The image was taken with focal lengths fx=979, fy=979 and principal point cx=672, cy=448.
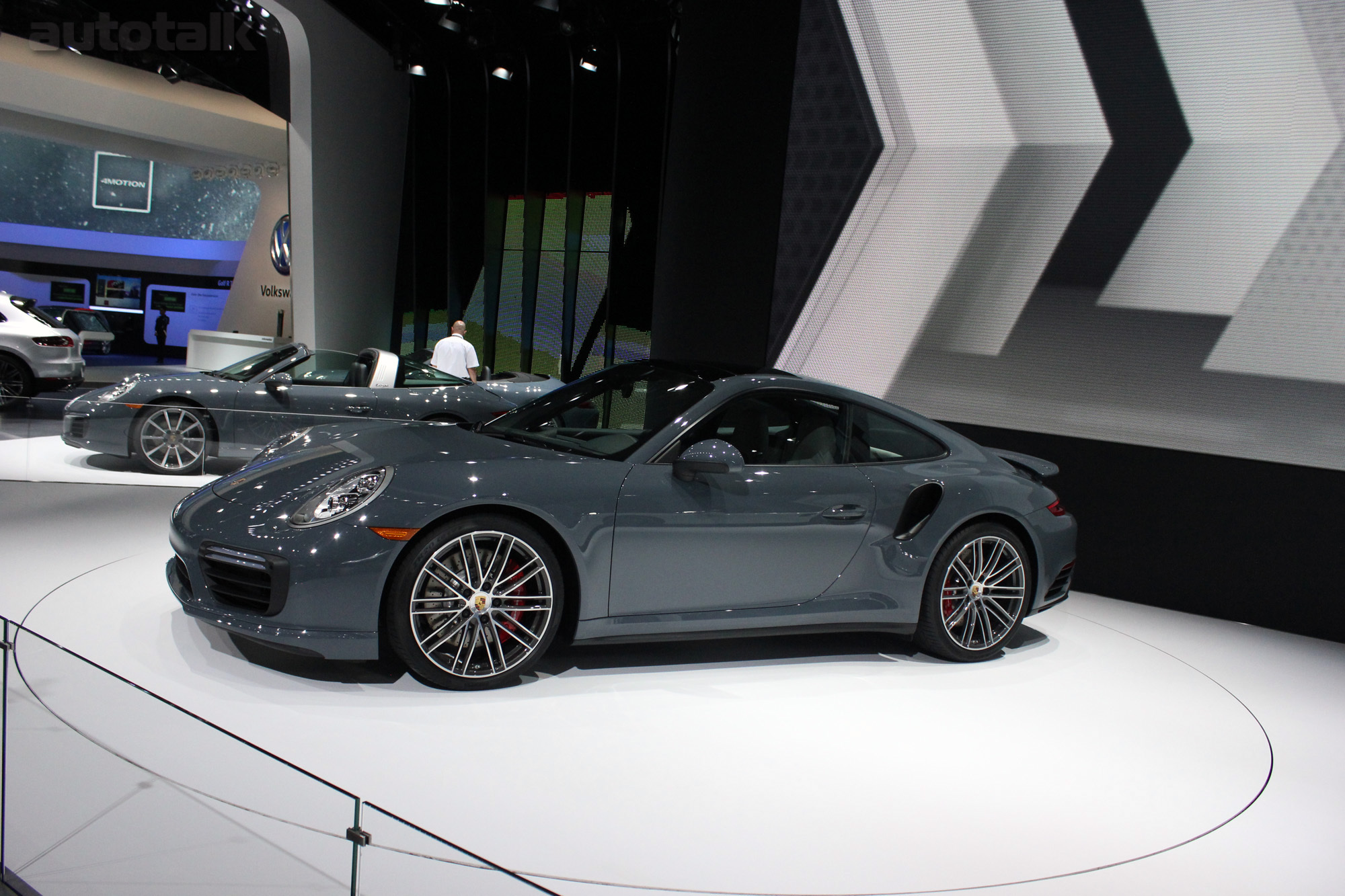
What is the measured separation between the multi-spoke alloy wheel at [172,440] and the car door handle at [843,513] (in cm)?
504

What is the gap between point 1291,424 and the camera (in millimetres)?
5332

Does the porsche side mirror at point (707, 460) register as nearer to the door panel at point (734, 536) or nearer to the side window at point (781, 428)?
the door panel at point (734, 536)

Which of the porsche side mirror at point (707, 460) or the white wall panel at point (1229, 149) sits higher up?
the white wall panel at point (1229, 149)

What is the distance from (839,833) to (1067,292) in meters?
4.24

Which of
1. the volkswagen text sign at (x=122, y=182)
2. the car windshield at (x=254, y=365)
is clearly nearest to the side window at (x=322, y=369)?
the car windshield at (x=254, y=365)

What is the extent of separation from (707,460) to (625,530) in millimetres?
394

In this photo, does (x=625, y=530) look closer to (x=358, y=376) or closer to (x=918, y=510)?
(x=918, y=510)

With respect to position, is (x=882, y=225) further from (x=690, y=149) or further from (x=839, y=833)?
(x=839, y=833)

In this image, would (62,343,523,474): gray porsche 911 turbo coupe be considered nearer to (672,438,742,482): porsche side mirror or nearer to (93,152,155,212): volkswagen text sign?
(672,438,742,482): porsche side mirror

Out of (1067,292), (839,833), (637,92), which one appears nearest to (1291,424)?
(1067,292)

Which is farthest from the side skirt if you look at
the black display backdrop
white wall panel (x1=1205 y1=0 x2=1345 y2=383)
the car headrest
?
the car headrest

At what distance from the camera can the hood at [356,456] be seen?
3465mm

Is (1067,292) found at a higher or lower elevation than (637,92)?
lower

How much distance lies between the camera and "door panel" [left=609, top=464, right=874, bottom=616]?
3594 millimetres
